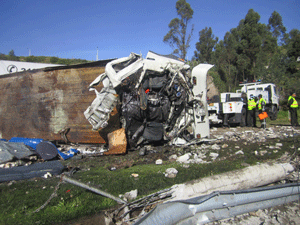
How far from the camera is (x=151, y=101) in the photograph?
6.02 m

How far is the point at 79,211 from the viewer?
2.72 m

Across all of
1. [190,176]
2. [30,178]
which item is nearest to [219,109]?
[190,176]

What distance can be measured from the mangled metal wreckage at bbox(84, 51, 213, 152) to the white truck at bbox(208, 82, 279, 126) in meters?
→ 4.67

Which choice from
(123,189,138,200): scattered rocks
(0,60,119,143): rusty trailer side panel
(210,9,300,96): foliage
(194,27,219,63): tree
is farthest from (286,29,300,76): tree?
(123,189,138,200): scattered rocks

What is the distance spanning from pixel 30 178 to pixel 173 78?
4.37 meters

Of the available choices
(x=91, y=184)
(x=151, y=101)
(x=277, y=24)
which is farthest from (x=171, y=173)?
(x=277, y=24)

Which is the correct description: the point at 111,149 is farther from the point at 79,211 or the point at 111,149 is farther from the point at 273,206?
the point at 273,206

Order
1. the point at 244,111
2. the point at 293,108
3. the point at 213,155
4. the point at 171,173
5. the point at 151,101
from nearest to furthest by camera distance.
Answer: the point at 171,173, the point at 213,155, the point at 151,101, the point at 293,108, the point at 244,111

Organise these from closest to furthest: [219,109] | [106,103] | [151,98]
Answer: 1. [106,103]
2. [151,98]
3. [219,109]

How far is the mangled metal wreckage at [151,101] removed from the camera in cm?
561

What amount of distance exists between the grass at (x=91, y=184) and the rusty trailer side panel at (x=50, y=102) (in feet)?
7.14

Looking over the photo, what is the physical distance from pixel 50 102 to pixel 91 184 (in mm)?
5161

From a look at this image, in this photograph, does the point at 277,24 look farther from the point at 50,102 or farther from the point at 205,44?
the point at 50,102

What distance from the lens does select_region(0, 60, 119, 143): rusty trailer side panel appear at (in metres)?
6.98
